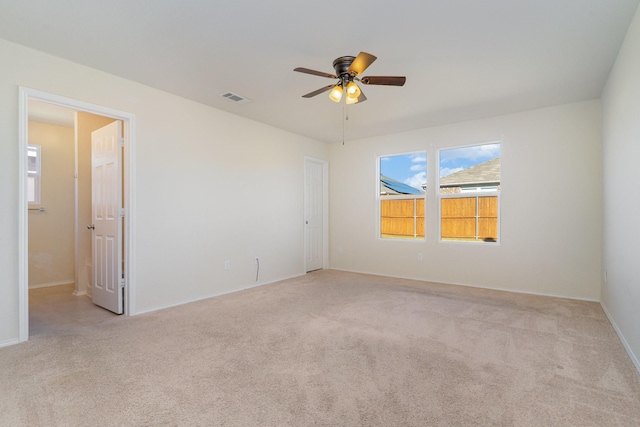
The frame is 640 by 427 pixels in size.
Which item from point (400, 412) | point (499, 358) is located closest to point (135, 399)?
point (400, 412)

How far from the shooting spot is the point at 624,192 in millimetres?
2695

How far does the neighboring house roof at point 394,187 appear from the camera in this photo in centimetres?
552

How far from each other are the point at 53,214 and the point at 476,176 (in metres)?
6.67

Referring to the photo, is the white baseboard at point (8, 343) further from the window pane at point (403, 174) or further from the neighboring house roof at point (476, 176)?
the neighboring house roof at point (476, 176)

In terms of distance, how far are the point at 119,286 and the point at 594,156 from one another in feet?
19.3

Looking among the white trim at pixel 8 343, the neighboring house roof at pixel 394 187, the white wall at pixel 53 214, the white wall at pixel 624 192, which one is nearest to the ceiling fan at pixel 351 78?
the white wall at pixel 624 192

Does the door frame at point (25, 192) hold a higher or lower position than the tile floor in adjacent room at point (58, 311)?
higher

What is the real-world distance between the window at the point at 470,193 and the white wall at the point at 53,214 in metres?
6.07

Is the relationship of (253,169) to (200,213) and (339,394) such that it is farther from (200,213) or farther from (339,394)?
(339,394)

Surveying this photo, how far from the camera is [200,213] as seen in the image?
4141 mm

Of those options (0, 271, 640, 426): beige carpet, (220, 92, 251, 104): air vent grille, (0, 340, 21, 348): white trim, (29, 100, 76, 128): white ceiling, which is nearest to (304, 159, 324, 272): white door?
(220, 92, 251, 104): air vent grille

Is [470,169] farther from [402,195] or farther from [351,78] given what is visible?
[351,78]

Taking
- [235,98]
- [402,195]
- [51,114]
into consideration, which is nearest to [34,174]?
[51,114]

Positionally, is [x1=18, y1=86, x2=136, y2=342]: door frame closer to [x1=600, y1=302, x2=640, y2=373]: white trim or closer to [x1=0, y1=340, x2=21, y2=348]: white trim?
[x1=0, y1=340, x2=21, y2=348]: white trim
